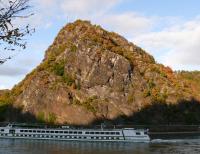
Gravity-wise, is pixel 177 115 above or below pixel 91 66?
below

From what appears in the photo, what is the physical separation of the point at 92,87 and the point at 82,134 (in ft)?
189

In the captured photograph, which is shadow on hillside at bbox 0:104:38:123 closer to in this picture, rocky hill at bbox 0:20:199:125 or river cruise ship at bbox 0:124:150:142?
rocky hill at bbox 0:20:199:125

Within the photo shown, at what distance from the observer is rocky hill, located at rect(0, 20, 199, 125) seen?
16550 centimetres

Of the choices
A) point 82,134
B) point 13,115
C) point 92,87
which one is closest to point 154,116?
point 92,87

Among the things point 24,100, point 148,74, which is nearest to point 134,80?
point 148,74

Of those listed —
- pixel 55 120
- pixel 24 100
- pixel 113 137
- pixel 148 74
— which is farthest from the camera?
pixel 148 74

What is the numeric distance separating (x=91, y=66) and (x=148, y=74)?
92.2 ft

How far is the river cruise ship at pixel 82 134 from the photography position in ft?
369

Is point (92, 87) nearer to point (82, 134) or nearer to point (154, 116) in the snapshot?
point (154, 116)

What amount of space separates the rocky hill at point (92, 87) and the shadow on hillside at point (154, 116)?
0.54 m

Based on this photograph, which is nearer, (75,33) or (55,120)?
(55,120)

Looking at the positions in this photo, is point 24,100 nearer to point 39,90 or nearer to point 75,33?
point 39,90

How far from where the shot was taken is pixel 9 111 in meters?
173

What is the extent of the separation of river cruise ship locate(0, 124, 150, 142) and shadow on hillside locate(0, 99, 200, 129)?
121 ft
